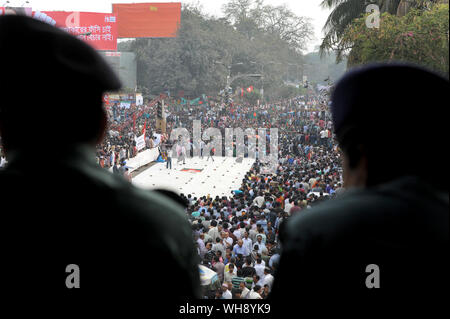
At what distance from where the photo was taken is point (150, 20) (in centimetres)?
3969

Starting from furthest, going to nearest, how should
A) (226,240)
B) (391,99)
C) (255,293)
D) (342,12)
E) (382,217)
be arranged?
(342,12), (226,240), (255,293), (391,99), (382,217)

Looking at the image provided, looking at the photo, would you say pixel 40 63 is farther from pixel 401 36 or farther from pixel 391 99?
pixel 401 36

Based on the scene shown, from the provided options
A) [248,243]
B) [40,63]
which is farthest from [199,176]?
[40,63]

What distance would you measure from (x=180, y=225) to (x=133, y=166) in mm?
17964

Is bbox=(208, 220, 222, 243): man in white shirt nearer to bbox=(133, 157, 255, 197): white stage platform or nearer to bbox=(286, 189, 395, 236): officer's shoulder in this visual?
bbox=(133, 157, 255, 197): white stage platform

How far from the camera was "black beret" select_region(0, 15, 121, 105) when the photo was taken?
0.92 m

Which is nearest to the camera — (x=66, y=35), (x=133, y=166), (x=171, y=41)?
(x=66, y=35)

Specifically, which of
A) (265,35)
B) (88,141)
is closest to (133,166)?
(88,141)

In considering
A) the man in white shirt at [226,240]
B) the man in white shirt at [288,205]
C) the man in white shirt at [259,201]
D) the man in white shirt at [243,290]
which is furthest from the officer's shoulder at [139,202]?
the man in white shirt at [259,201]

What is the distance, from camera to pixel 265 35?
58.1 metres

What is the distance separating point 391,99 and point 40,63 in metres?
0.74

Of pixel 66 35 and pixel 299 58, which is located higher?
pixel 299 58

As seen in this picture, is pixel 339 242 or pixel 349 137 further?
pixel 349 137
